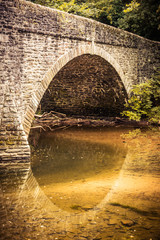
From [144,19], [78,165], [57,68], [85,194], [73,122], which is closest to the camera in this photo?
[85,194]

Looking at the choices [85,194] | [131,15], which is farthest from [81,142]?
[131,15]

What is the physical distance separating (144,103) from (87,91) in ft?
8.38

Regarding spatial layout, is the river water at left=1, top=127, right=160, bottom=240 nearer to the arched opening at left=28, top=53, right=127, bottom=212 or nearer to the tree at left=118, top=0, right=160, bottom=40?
the arched opening at left=28, top=53, right=127, bottom=212

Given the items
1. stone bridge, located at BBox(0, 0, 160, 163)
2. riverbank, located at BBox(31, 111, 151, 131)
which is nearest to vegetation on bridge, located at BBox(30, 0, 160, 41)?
stone bridge, located at BBox(0, 0, 160, 163)

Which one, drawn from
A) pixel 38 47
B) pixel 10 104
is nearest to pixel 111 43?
pixel 38 47

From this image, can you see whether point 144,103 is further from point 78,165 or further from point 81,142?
point 78,165

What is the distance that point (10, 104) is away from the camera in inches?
283

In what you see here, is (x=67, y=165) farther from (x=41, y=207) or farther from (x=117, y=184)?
(x=41, y=207)

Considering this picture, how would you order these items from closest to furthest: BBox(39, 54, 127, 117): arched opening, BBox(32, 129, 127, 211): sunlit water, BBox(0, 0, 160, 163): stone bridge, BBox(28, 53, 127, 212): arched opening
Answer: BBox(32, 129, 127, 211): sunlit water < BBox(28, 53, 127, 212): arched opening < BBox(0, 0, 160, 163): stone bridge < BBox(39, 54, 127, 117): arched opening

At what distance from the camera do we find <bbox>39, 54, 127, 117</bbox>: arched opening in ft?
41.4

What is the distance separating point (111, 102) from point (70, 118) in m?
2.04

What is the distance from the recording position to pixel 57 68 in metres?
8.66

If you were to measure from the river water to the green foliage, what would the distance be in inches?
160

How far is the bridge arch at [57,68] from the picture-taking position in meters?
7.83
